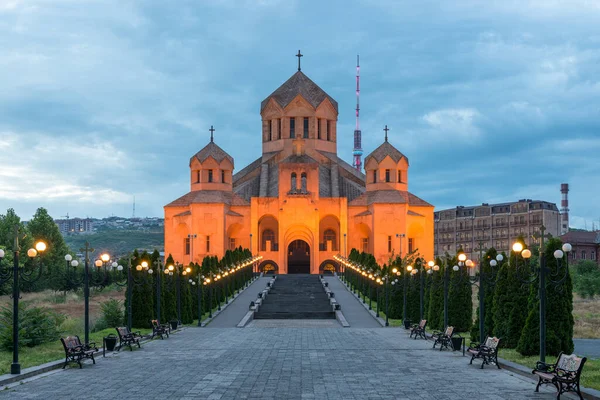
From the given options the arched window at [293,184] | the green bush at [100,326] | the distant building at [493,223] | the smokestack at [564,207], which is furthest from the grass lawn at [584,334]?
the smokestack at [564,207]

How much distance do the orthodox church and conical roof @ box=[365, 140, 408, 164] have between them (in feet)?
0.28

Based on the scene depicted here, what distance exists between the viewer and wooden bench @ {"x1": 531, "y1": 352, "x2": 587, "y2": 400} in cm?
1239

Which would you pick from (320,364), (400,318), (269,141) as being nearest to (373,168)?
(269,141)

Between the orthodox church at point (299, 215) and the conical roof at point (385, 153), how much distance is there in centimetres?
9

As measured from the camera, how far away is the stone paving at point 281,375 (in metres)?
13.0

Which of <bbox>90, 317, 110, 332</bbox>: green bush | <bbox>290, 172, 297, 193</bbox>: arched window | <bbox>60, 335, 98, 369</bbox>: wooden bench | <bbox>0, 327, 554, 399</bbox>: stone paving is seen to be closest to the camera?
<bbox>0, 327, 554, 399</bbox>: stone paving

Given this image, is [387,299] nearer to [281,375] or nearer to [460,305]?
[460,305]

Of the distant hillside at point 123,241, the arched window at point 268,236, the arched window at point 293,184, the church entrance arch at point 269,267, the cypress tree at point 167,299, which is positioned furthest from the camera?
the distant hillside at point 123,241

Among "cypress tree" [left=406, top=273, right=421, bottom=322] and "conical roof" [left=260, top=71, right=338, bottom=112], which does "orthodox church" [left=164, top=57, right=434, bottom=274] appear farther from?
"cypress tree" [left=406, top=273, right=421, bottom=322]

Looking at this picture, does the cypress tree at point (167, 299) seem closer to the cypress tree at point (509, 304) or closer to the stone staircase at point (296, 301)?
the stone staircase at point (296, 301)

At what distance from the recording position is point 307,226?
64.6 meters

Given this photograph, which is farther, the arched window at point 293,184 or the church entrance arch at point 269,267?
the arched window at point 293,184

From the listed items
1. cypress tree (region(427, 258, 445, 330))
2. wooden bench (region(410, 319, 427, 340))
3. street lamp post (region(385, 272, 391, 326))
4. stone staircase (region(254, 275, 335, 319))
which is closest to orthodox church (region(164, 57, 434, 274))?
stone staircase (region(254, 275, 335, 319))

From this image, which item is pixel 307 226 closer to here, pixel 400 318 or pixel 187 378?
pixel 400 318
